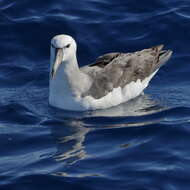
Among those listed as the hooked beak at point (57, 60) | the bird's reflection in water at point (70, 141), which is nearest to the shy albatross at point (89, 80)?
the hooked beak at point (57, 60)

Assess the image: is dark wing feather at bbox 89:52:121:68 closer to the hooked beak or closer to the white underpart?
the white underpart

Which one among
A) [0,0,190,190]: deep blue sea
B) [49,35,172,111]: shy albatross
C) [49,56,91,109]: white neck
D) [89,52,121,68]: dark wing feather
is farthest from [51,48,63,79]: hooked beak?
[89,52,121,68]: dark wing feather

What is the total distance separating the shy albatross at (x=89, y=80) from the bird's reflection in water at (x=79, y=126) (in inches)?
7.0

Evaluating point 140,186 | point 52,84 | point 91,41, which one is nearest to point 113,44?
point 91,41

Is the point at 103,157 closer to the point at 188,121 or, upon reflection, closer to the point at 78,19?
the point at 188,121

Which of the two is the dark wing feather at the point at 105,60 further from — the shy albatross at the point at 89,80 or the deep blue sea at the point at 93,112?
the deep blue sea at the point at 93,112

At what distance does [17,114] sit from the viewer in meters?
14.2

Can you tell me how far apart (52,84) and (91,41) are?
3.10m

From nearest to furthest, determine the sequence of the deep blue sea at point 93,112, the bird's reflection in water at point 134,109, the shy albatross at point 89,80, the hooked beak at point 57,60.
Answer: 1. the deep blue sea at point 93,112
2. the hooked beak at point 57,60
3. the shy albatross at point 89,80
4. the bird's reflection in water at point 134,109

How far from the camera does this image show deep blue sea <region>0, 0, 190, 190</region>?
37.7 feet

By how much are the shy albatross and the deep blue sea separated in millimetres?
173

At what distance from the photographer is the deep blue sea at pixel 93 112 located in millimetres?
11484

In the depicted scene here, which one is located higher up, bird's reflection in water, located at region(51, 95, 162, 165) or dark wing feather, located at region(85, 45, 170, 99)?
dark wing feather, located at region(85, 45, 170, 99)

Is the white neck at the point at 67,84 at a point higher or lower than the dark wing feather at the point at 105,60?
lower
